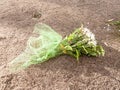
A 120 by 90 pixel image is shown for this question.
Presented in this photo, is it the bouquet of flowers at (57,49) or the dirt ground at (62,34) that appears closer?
the dirt ground at (62,34)

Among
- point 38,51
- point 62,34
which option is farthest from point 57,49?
point 62,34

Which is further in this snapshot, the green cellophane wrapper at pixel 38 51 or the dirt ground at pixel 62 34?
the green cellophane wrapper at pixel 38 51

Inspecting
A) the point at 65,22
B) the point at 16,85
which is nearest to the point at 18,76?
the point at 16,85

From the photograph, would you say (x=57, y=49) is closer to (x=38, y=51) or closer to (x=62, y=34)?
(x=38, y=51)

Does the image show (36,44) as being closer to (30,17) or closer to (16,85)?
(16,85)
